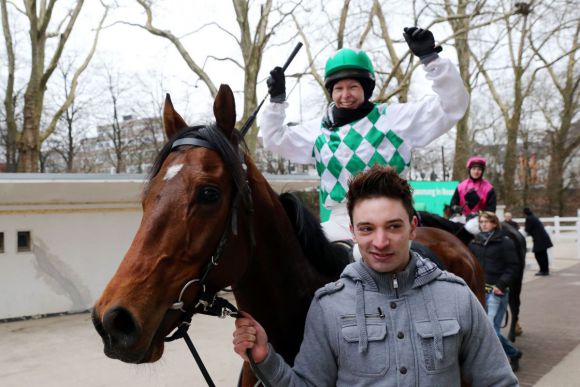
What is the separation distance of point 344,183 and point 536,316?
773 centimetres

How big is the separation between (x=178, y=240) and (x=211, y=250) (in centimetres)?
14

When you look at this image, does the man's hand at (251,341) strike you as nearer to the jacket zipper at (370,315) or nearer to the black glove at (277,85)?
the jacket zipper at (370,315)

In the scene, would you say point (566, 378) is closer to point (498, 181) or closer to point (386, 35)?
point (386, 35)

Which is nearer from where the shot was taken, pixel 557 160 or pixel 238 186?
pixel 238 186

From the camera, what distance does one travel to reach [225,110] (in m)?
2.08

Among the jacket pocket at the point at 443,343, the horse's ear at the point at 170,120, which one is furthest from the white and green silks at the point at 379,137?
the jacket pocket at the point at 443,343

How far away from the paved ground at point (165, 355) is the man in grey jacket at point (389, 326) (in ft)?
9.41

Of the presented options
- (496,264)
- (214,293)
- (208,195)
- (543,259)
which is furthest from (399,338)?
(543,259)

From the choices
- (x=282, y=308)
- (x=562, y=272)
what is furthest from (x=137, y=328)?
(x=562, y=272)

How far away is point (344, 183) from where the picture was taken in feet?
9.55

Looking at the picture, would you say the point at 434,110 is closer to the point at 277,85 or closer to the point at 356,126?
the point at 356,126

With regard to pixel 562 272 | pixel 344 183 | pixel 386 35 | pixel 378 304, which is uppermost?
pixel 386 35

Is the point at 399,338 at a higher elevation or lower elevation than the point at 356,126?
lower

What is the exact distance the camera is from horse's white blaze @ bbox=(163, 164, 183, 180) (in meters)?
1.85
